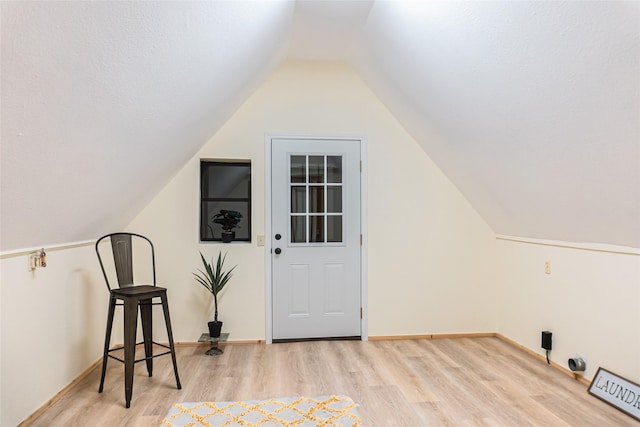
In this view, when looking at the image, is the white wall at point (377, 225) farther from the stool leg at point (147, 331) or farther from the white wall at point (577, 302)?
the stool leg at point (147, 331)

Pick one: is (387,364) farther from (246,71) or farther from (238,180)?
(246,71)

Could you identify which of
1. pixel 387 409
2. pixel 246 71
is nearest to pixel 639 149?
pixel 387 409

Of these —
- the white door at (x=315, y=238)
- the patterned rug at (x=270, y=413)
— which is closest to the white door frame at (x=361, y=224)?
the white door at (x=315, y=238)

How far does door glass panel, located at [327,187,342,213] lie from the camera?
151 inches

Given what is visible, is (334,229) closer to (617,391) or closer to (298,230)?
(298,230)

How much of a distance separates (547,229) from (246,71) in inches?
102

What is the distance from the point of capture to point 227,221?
3.61 metres

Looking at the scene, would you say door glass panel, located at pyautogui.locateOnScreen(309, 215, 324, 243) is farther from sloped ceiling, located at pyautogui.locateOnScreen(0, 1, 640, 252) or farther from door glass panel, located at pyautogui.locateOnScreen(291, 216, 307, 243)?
sloped ceiling, located at pyautogui.locateOnScreen(0, 1, 640, 252)

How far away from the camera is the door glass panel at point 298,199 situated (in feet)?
12.4

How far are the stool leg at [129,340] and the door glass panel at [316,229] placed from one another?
171 centimetres

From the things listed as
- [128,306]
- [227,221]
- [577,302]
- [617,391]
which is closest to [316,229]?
[227,221]

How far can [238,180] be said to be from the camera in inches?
156

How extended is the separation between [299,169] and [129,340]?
2.04m

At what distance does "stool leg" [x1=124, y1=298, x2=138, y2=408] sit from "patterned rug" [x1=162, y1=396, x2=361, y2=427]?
0.30 metres
